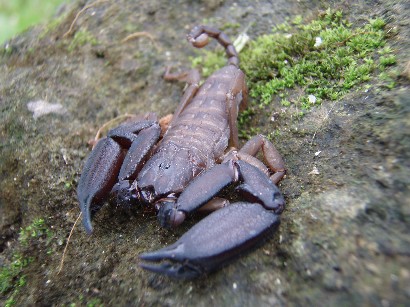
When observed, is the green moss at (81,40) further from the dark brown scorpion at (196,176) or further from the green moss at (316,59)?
the green moss at (316,59)

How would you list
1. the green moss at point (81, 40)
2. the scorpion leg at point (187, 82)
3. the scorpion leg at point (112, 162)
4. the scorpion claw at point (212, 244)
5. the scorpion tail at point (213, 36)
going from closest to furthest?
the scorpion claw at point (212, 244) → the scorpion leg at point (112, 162) → the scorpion leg at point (187, 82) → the scorpion tail at point (213, 36) → the green moss at point (81, 40)

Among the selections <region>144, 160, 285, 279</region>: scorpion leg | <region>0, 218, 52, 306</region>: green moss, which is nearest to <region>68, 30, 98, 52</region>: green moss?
<region>0, 218, 52, 306</region>: green moss

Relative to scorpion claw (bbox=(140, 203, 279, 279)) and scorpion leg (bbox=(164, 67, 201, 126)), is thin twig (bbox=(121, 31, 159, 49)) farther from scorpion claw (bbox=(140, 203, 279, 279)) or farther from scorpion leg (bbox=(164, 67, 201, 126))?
scorpion claw (bbox=(140, 203, 279, 279))

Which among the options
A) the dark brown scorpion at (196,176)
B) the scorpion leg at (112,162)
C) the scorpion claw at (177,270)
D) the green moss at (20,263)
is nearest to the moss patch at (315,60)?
the dark brown scorpion at (196,176)

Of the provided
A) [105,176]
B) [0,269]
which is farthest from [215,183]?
[0,269]

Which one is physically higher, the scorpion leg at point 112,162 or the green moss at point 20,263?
the scorpion leg at point 112,162

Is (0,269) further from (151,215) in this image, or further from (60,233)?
(151,215)

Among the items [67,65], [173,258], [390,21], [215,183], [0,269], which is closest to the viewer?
[173,258]

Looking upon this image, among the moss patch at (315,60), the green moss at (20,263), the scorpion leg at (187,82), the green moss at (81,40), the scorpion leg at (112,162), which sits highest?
the green moss at (81,40)
